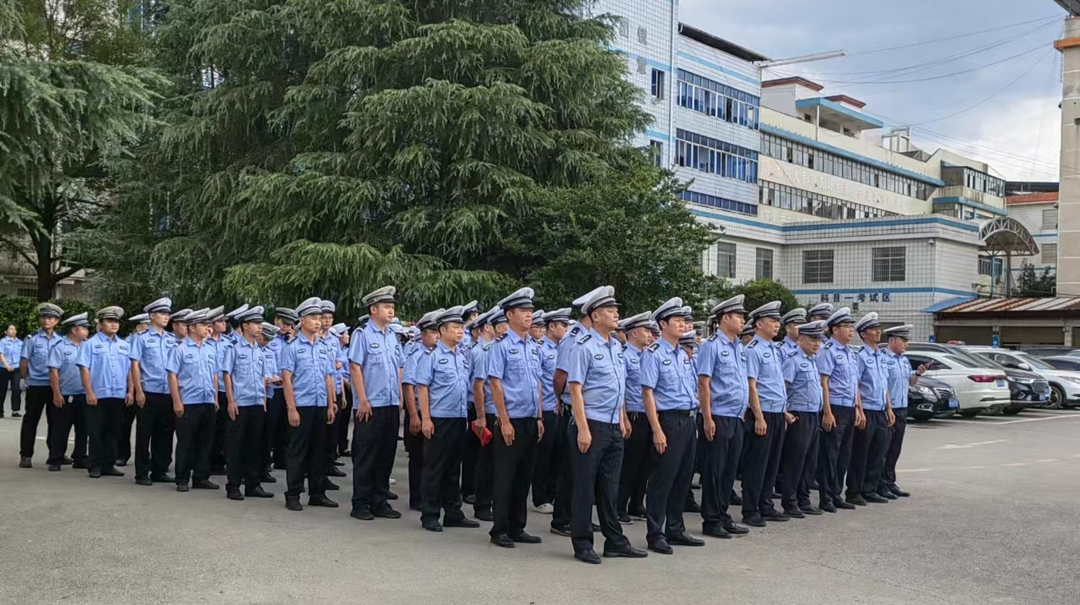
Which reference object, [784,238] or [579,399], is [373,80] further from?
[784,238]

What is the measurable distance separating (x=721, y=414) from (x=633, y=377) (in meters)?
1.00

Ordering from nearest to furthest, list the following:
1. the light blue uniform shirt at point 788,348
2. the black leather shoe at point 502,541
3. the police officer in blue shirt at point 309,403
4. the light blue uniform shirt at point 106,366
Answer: the black leather shoe at point 502,541
the police officer in blue shirt at point 309,403
the light blue uniform shirt at point 788,348
the light blue uniform shirt at point 106,366

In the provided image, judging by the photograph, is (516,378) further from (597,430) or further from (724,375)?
(724,375)

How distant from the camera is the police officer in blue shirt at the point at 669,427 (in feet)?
26.1

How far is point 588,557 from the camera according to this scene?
739 centimetres

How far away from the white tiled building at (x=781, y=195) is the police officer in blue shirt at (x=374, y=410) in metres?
25.5

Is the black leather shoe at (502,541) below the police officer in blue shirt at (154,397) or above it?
below

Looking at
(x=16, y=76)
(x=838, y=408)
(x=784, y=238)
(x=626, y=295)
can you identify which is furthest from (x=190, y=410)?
(x=784, y=238)

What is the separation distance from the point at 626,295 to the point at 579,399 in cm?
1049

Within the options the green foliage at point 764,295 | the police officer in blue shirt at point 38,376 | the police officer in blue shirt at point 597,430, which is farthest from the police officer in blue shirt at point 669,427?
the green foliage at point 764,295

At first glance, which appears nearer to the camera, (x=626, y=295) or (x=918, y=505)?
(x=918, y=505)

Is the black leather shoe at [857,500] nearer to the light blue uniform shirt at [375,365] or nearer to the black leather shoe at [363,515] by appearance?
the light blue uniform shirt at [375,365]

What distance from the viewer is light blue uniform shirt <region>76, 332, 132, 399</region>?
11.5 meters

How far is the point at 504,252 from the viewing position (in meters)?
19.5
